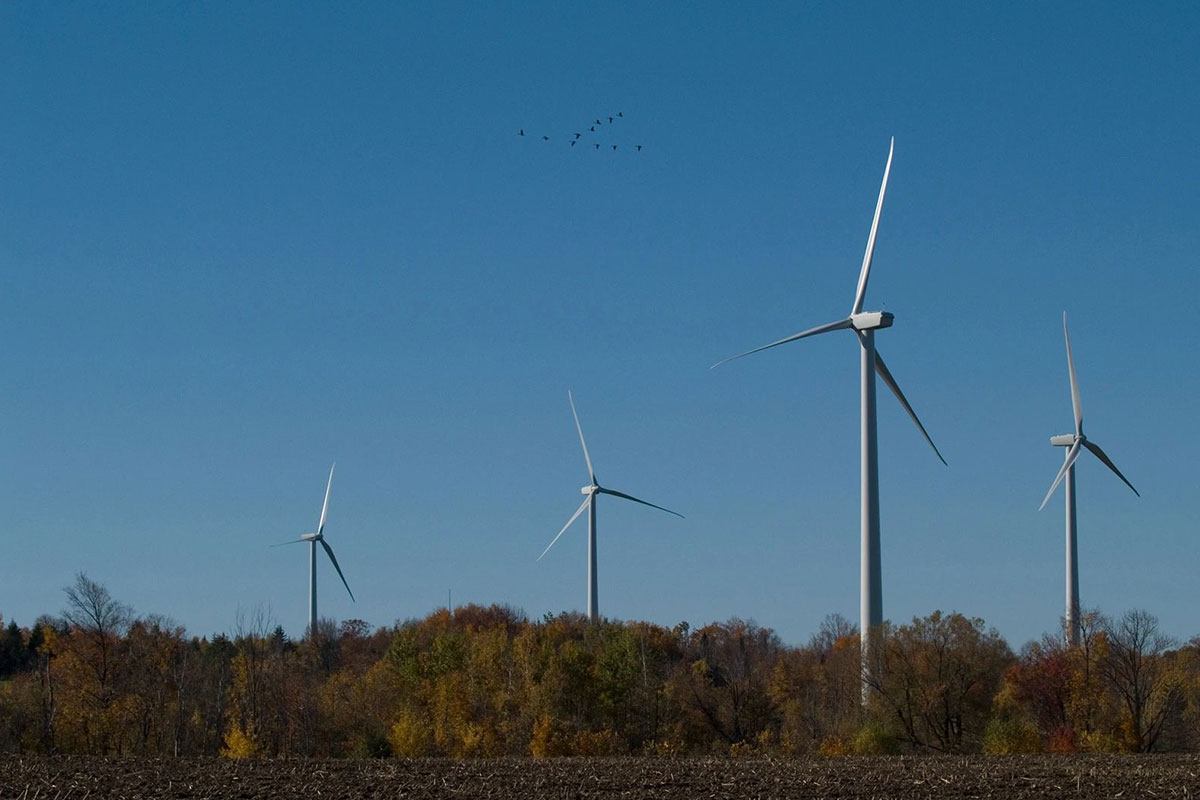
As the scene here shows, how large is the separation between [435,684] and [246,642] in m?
20.5

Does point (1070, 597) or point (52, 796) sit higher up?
point (1070, 597)

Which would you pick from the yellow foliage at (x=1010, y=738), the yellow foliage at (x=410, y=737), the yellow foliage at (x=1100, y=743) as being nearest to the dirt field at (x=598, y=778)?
the yellow foliage at (x=1010, y=738)

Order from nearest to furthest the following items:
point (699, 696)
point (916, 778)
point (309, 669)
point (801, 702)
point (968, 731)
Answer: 1. point (916, 778)
2. point (968, 731)
3. point (699, 696)
4. point (801, 702)
5. point (309, 669)

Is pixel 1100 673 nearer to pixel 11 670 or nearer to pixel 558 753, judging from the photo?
pixel 558 753

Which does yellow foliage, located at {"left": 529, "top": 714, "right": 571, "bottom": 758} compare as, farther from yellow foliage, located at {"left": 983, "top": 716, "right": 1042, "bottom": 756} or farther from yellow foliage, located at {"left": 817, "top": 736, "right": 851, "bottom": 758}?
yellow foliage, located at {"left": 983, "top": 716, "right": 1042, "bottom": 756}

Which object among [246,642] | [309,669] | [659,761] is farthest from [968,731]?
[309,669]

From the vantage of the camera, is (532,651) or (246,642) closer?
(246,642)

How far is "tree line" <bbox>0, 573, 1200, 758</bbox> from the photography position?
7600 cm

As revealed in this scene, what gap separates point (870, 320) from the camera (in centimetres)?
7675

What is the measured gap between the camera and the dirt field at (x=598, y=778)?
39.3 metres

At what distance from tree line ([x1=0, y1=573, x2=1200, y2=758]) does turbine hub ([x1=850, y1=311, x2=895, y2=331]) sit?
1503cm

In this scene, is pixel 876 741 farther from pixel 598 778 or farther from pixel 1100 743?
pixel 598 778

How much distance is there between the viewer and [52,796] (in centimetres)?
3762

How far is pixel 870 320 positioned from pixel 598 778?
38634 millimetres
